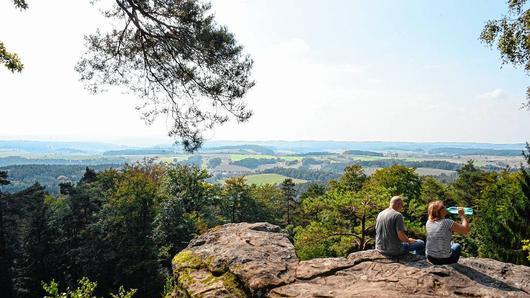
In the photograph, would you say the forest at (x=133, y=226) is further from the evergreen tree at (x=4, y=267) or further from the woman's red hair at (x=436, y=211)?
the woman's red hair at (x=436, y=211)

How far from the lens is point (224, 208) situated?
47.4 meters

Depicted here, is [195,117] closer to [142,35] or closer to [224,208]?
[142,35]

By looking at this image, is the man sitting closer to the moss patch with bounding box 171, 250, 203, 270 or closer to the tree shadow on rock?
the tree shadow on rock

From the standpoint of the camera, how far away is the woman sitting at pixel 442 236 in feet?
23.4

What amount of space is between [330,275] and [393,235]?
65.6 inches

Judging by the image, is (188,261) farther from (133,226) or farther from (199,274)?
(133,226)

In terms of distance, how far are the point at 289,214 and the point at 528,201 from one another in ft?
134

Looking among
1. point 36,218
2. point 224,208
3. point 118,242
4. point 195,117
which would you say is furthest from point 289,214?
point 195,117

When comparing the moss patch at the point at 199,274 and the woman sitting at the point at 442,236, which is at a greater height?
the woman sitting at the point at 442,236

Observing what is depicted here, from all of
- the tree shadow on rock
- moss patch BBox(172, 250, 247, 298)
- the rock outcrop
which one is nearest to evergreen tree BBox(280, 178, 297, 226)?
moss patch BBox(172, 250, 247, 298)

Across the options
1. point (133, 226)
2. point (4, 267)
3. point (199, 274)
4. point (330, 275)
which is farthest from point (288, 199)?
point (330, 275)

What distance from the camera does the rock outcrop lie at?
6.22 metres

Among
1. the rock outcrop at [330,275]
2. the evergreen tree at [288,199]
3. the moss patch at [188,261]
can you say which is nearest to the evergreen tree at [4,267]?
the moss patch at [188,261]

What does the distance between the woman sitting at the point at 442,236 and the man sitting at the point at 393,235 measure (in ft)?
Result: 1.69
